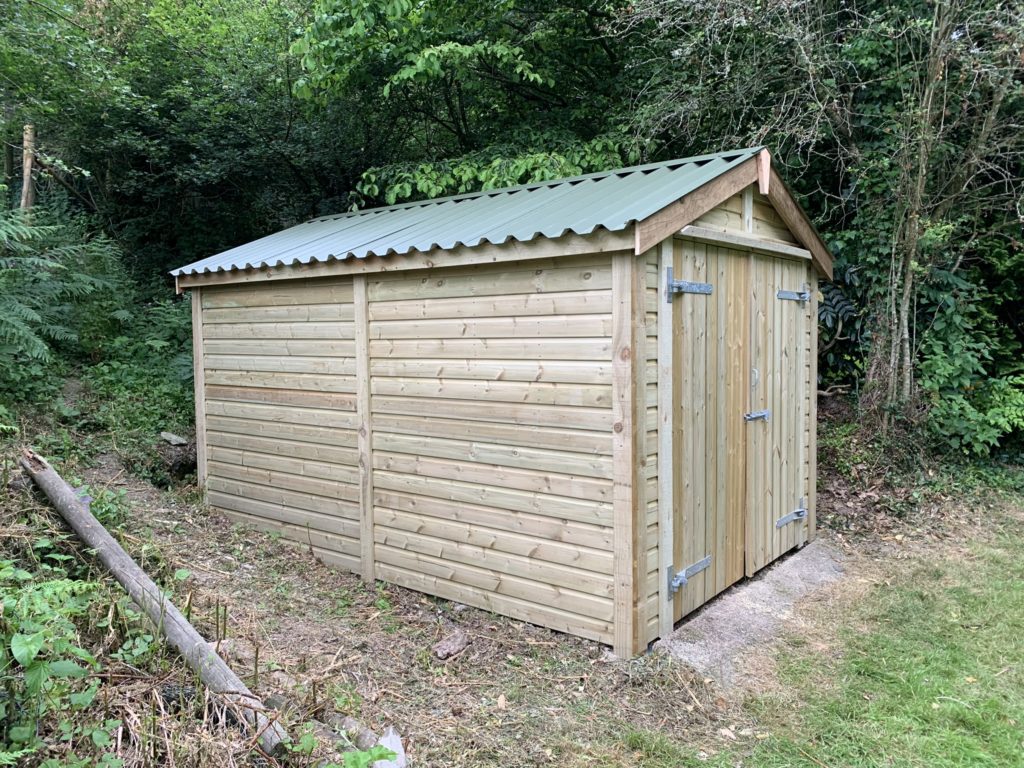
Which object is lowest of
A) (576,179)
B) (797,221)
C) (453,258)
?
(453,258)

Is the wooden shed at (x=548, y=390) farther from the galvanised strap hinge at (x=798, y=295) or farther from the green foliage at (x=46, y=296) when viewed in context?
the green foliage at (x=46, y=296)

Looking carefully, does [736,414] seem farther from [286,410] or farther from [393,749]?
[286,410]

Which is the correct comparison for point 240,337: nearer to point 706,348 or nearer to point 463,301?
point 463,301

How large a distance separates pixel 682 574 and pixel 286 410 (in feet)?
10.1

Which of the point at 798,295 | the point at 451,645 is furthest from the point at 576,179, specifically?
the point at 451,645

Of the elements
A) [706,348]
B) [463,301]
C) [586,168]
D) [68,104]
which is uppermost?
[68,104]

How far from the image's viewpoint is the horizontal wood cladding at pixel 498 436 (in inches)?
138

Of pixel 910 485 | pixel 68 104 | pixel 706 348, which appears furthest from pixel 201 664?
pixel 68 104

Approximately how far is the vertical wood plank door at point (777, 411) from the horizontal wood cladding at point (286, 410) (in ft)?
8.79

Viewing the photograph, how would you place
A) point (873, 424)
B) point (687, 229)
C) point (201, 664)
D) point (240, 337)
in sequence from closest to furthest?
point (201, 664) → point (687, 229) → point (240, 337) → point (873, 424)

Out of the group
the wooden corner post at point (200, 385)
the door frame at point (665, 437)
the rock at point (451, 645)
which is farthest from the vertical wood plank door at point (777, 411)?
the wooden corner post at point (200, 385)

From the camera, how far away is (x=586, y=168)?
746cm

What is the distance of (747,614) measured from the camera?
412cm

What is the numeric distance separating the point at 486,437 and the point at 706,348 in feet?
4.50
